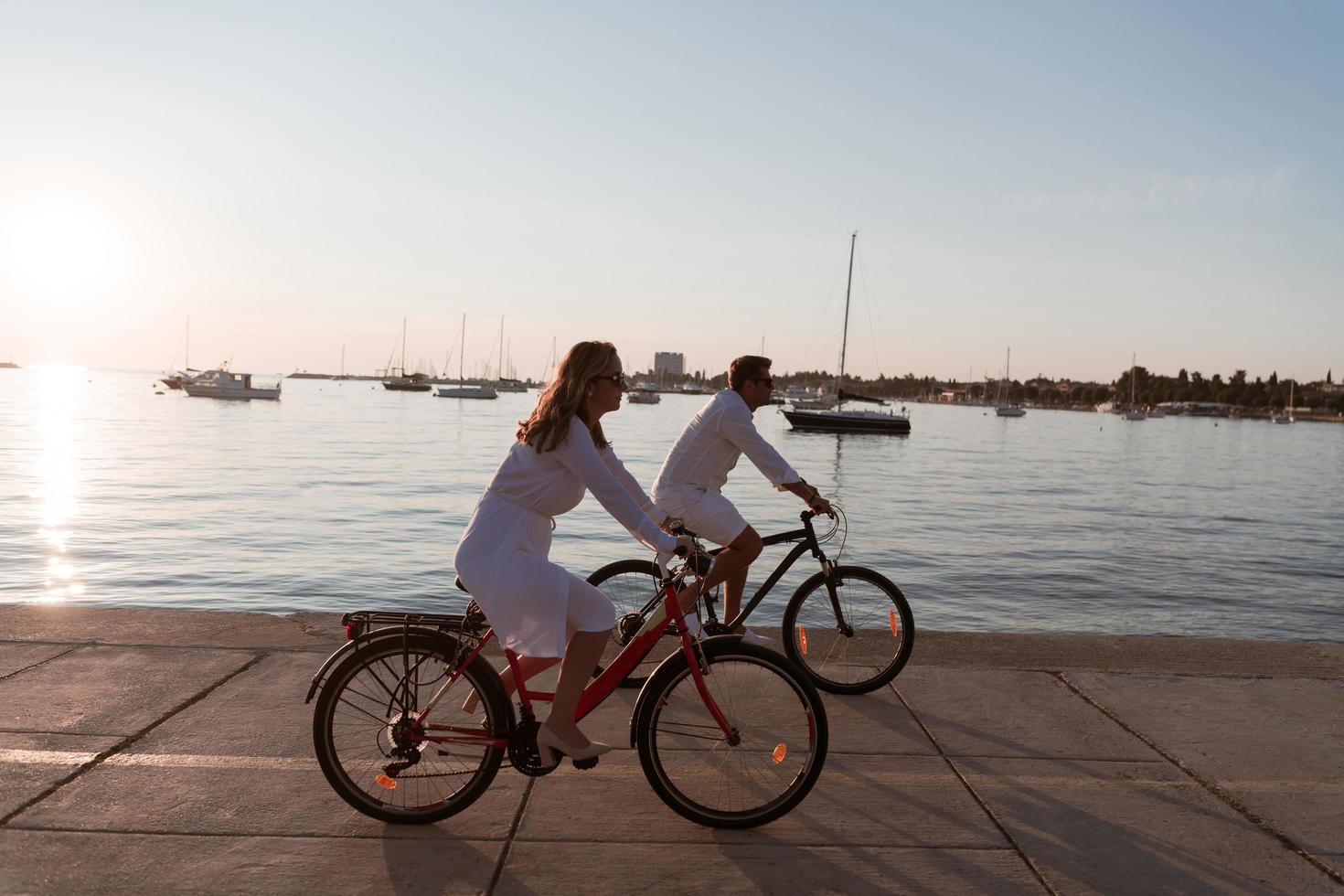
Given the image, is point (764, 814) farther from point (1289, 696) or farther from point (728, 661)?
point (1289, 696)

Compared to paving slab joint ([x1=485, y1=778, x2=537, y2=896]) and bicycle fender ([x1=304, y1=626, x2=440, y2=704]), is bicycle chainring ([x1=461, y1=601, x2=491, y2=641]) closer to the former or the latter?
bicycle fender ([x1=304, y1=626, x2=440, y2=704])

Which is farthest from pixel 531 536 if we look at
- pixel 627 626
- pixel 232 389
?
pixel 232 389

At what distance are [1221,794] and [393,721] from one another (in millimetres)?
3430

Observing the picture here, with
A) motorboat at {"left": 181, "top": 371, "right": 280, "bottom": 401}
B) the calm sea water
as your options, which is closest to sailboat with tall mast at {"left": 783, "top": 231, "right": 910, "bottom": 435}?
the calm sea water

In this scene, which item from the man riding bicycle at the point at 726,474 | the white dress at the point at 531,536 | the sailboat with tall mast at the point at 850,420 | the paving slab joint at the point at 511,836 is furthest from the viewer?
the sailboat with tall mast at the point at 850,420

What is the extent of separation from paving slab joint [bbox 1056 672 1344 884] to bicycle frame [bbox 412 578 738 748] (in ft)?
6.87

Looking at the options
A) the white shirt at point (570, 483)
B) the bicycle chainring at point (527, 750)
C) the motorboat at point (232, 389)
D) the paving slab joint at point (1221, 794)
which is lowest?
the motorboat at point (232, 389)

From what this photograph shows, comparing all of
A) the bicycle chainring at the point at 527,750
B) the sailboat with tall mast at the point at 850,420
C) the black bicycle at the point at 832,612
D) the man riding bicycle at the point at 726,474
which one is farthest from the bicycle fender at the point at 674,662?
the sailboat with tall mast at the point at 850,420

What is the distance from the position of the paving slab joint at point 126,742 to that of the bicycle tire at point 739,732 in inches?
89.1

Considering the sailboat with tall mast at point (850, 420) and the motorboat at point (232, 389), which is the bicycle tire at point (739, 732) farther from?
the motorboat at point (232, 389)

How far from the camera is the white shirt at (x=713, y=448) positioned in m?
5.93

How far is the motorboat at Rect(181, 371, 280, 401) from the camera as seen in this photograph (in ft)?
380

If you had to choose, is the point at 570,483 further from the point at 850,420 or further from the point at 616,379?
the point at 850,420

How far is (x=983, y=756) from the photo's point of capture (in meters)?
4.80
